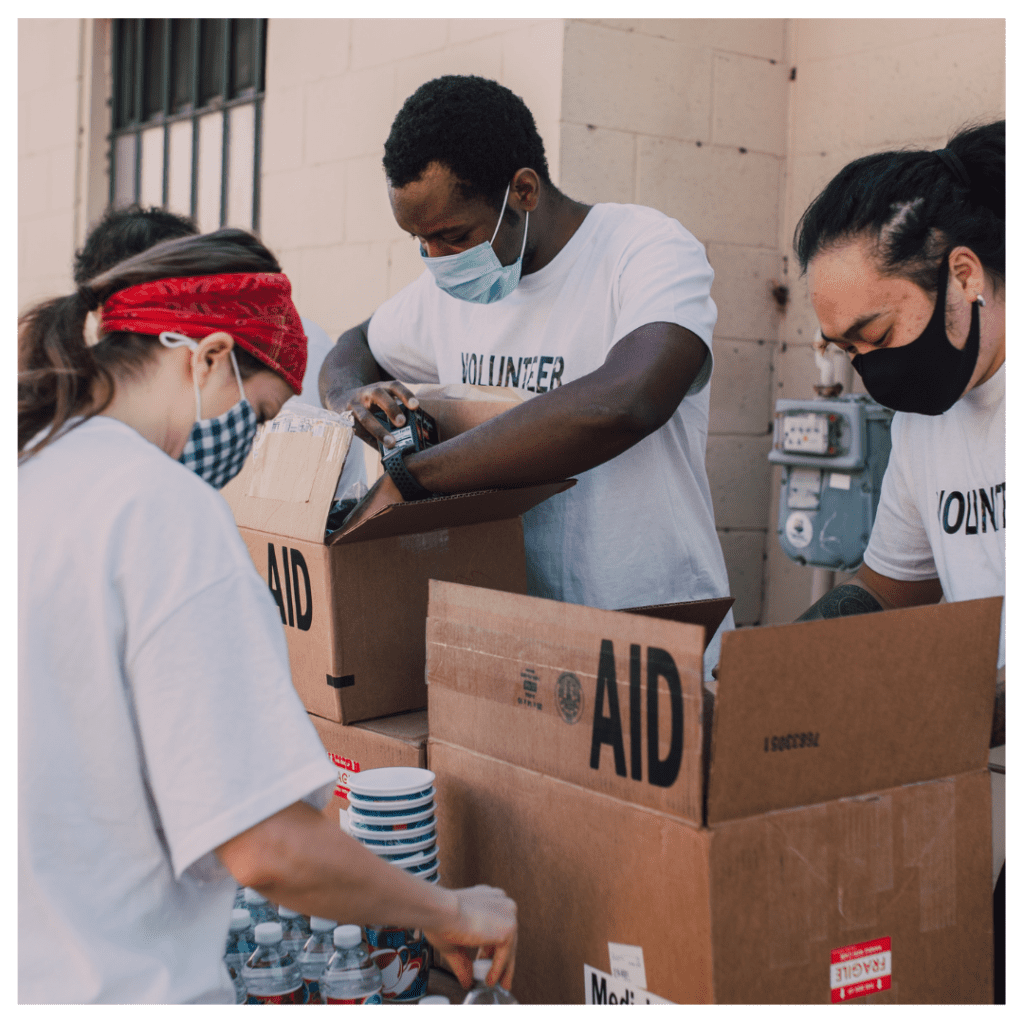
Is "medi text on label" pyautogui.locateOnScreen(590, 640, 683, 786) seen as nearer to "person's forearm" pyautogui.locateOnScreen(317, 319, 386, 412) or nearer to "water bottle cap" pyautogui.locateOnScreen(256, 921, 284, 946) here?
"water bottle cap" pyautogui.locateOnScreen(256, 921, 284, 946)

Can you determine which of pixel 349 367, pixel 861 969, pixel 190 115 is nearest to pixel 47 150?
pixel 190 115

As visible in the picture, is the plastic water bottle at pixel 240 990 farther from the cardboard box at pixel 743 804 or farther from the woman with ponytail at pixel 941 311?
the woman with ponytail at pixel 941 311

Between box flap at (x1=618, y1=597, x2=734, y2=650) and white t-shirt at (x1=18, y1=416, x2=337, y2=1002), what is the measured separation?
0.66 metres

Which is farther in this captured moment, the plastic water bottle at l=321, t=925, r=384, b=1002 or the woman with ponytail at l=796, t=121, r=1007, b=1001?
the woman with ponytail at l=796, t=121, r=1007, b=1001

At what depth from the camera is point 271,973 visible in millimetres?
1125

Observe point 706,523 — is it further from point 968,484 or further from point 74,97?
point 74,97

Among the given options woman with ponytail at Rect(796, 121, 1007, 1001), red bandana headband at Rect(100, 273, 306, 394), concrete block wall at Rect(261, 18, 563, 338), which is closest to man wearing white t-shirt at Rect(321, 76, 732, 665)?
woman with ponytail at Rect(796, 121, 1007, 1001)

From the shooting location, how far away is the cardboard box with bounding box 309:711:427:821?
145cm

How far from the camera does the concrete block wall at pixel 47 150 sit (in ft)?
16.8

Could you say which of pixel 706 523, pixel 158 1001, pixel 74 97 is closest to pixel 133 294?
pixel 158 1001

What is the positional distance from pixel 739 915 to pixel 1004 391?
2.78 ft

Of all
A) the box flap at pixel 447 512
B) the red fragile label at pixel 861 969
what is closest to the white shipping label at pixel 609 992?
the red fragile label at pixel 861 969

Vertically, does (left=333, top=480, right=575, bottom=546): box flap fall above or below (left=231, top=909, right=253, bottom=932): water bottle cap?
above

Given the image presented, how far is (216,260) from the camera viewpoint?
1135mm
